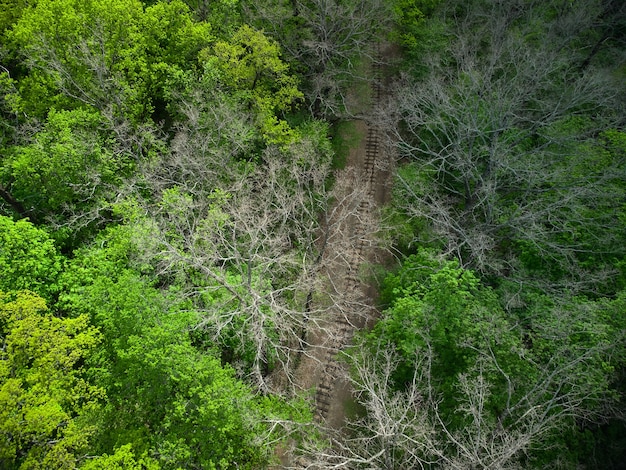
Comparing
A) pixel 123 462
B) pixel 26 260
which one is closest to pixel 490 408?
pixel 123 462

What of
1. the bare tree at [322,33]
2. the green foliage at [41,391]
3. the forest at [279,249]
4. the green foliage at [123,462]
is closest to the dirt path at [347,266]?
the forest at [279,249]

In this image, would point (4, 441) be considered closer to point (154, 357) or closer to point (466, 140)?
point (154, 357)

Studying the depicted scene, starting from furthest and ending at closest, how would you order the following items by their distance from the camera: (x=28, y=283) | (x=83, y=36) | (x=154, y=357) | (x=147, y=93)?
(x=147, y=93) < (x=83, y=36) < (x=28, y=283) < (x=154, y=357)

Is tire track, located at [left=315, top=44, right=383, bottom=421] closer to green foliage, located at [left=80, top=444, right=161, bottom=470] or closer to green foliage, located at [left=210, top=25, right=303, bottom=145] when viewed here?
green foliage, located at [left=210, top=25, right=303, bottom=145]

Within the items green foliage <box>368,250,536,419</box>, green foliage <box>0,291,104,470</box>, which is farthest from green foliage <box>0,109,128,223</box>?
green foliage <box>368,250,536,419</box>

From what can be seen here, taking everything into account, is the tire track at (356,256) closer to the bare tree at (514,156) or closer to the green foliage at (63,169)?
the bare tree at (514,156)

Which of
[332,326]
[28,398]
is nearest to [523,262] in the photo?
[332,326]

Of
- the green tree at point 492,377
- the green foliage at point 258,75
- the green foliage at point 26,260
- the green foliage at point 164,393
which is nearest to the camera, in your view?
the green tree at point 492,377
